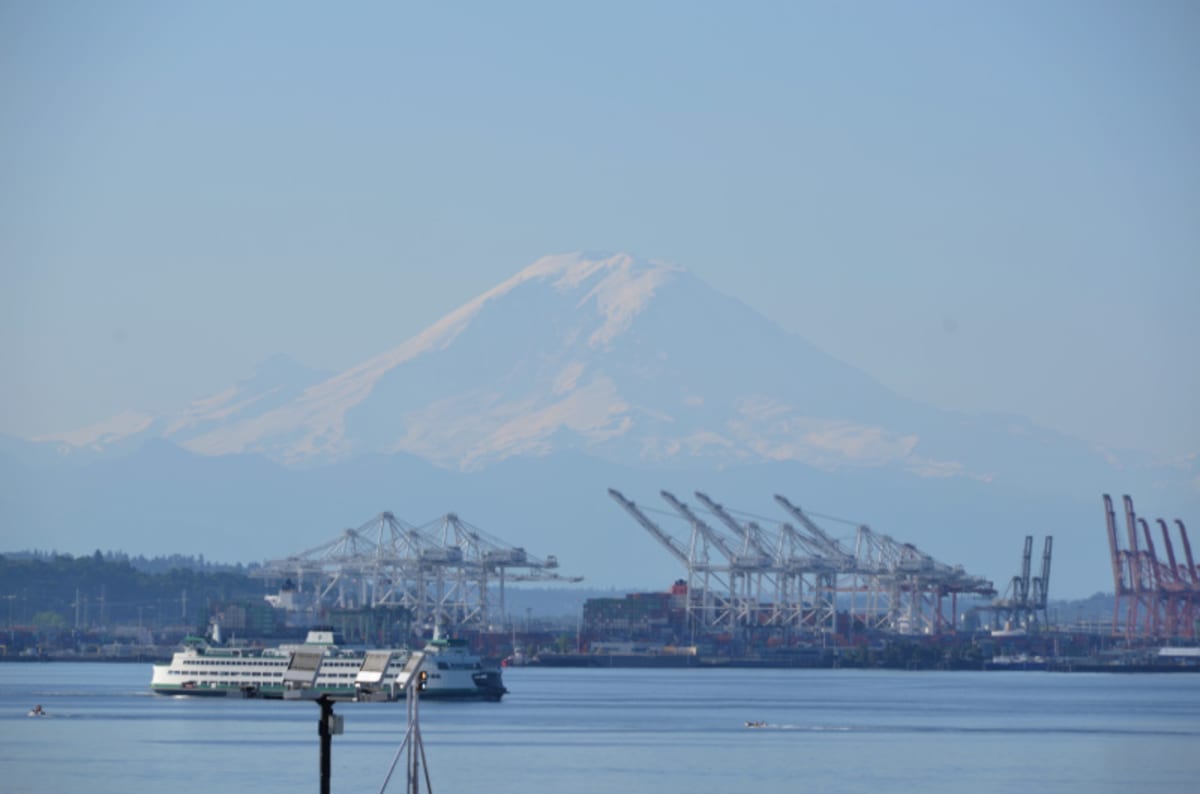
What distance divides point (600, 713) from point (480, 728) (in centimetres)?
1632

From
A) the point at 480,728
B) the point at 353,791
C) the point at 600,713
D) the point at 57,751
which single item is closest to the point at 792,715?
the point at 600,713

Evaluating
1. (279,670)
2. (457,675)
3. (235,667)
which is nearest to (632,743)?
(279,670)

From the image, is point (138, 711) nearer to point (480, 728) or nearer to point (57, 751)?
point (480, 728)

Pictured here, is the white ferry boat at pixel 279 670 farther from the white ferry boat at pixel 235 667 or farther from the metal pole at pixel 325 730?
the metal pole at pixel 325 730

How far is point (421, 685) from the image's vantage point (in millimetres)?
41969

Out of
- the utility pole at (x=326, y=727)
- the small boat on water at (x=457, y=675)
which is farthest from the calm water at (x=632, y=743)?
the utility pole at (x=326, y=727)

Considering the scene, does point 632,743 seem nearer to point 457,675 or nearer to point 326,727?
point 457,675

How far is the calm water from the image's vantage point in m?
71.0

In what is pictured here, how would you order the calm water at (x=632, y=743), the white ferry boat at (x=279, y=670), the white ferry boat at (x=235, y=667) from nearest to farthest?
the calm water at (x=632, y=743)
the white ferry boat at (x=235, y=667)
the white ferry boat at (x=279, y=670)

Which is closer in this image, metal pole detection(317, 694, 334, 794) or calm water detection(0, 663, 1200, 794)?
metal pole detection(317, 694, 334, 794)

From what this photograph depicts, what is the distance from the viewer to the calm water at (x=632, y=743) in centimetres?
7100

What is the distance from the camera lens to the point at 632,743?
8869 centimetres

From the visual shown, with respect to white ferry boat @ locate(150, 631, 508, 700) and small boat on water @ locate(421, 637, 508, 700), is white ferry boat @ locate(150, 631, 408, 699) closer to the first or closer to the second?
white ferry boat @ locate(150, 631, 508, 700)

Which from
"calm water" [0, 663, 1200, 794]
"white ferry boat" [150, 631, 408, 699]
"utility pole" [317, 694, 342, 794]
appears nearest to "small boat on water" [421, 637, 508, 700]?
"calm water" [0, 663, 1200, 794]
